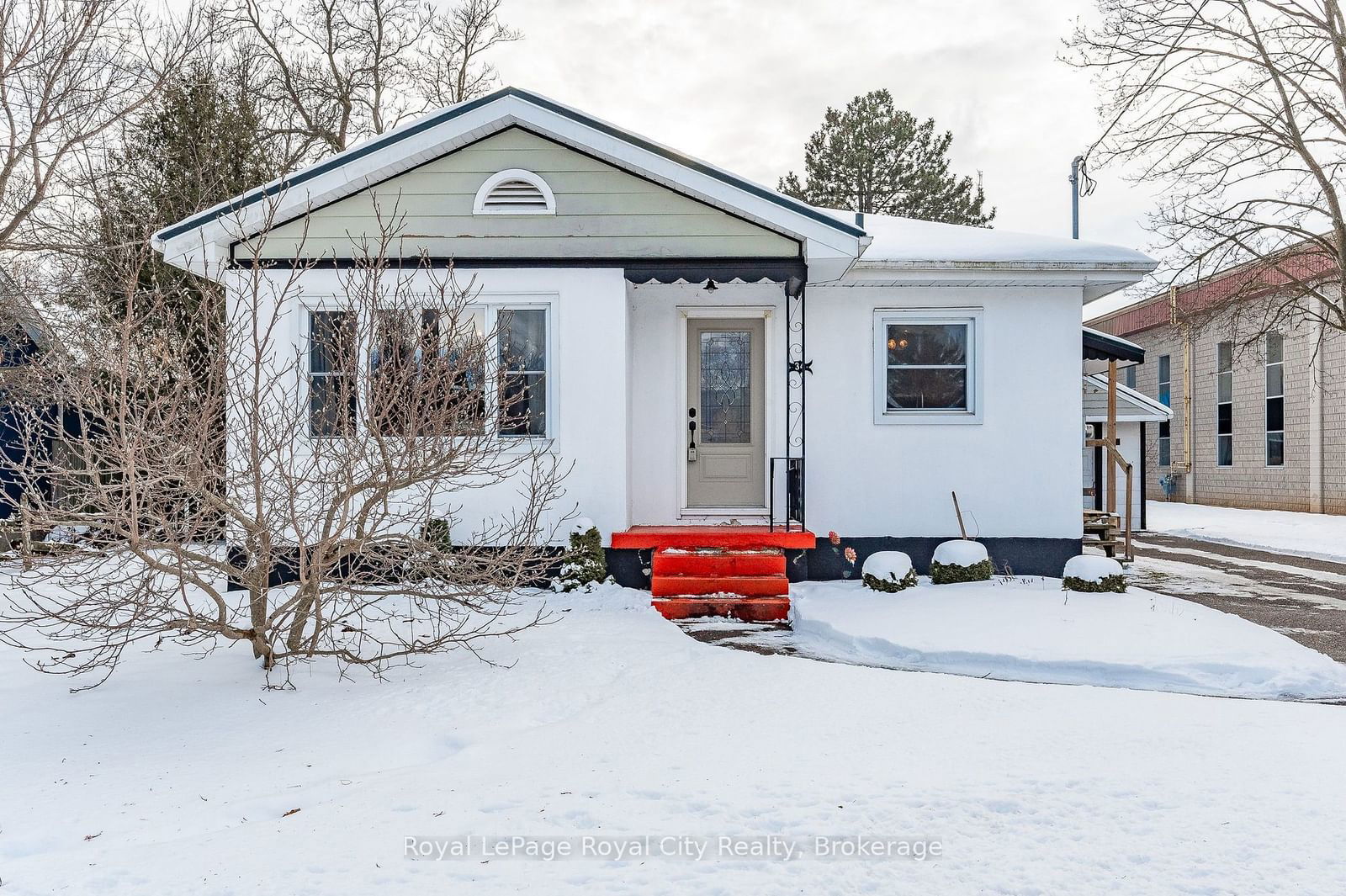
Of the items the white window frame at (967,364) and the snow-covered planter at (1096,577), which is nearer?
the snow-covered planter at (1096,577)

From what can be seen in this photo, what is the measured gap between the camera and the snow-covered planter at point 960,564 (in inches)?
306

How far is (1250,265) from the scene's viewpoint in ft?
53.9

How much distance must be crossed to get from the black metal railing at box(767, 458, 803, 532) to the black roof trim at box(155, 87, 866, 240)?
241 cm

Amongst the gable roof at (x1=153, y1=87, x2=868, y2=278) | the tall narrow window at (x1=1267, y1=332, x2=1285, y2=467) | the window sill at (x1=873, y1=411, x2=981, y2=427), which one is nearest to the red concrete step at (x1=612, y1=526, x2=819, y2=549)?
the window sill at (x1=873, y1=411, x2=981, y2=427)

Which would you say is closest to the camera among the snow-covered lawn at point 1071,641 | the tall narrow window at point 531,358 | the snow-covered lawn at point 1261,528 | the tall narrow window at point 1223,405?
the snow-covered lawn at point 1071,641

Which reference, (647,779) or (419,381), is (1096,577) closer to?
(647,779)

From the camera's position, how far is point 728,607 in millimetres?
7027

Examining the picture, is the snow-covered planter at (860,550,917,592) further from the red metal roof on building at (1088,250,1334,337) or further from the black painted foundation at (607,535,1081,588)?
the red metal roof on building at (1088,250,1334,337)

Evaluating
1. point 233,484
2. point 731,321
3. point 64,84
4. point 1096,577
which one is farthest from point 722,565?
point 64,84

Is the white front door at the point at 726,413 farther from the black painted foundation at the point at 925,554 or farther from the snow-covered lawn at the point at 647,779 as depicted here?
the snow-covered lawn at the point at 647,779

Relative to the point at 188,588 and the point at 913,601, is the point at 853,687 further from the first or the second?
Answer: the point at 188,588

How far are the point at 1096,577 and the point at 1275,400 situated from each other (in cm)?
1581

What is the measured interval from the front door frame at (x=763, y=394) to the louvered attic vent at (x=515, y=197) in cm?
192

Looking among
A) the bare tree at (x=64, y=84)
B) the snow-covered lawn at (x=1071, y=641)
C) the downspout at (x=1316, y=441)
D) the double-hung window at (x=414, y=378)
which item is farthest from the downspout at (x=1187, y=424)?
the bare tree at (x=64, y=84)
